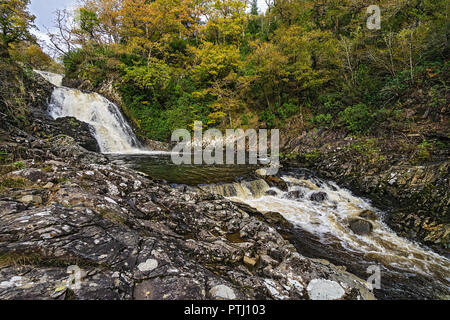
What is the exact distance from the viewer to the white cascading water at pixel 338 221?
155 inches

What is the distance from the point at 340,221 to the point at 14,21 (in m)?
16.9

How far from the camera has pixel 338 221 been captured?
218 inches

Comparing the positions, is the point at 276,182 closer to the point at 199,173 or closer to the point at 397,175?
the point at 199,173

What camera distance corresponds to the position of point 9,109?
20.5 ft

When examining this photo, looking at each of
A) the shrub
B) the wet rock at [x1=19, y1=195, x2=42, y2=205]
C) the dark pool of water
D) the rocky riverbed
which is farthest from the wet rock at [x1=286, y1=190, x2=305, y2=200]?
the wet rock at [x1=19, y1=195, x2=42, y2=205]

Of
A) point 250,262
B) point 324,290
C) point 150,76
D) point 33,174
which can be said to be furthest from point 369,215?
point 150,76

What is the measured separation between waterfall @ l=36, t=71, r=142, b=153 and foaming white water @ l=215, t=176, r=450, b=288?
28.9ft

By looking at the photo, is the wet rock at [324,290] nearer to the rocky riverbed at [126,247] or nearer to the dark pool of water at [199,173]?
the rocky riverbed at [126,247]

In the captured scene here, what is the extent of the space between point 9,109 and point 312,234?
33.6 feet

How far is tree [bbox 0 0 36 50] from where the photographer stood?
8984 millimetres

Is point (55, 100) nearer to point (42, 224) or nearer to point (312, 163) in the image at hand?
point (42, 224)

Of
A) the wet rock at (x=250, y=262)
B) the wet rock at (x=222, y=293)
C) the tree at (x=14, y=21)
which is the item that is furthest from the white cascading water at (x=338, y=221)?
the tree at (x=14, y=21)
